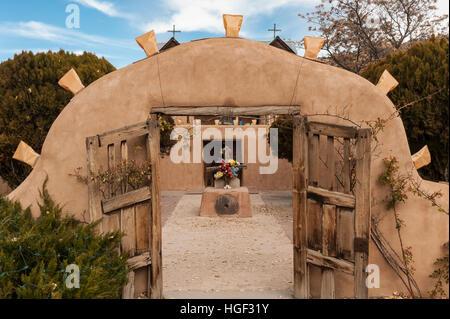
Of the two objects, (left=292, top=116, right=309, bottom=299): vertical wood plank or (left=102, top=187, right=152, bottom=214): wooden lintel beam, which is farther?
(left=292, top=116, right=309, bottom=299): vertical wood plank

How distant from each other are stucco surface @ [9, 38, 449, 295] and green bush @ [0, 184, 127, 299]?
551 millimetres

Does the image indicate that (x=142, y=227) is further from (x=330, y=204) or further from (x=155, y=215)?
(x=330, y=204)

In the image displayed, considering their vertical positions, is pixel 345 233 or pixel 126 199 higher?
pixel 126 199

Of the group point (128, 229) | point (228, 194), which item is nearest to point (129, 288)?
point (128, 229)

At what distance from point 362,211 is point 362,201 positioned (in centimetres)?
12

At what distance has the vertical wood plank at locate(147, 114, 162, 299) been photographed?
14.1 feet

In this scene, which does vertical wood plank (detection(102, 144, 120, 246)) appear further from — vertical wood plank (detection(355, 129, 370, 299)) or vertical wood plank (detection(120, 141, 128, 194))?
vertical wood plank (detection(355, 129, 370, 299))

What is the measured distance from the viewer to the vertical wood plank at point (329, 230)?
4266 millimetres

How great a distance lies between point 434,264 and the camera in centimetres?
456

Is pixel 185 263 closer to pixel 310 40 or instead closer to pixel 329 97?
pixel 329 97

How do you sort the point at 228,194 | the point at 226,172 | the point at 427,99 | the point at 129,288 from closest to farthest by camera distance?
the point at 129,288
the point at 427,99
the point at 228,194
the point at 226,172

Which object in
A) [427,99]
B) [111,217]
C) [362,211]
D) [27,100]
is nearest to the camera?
[362,211]

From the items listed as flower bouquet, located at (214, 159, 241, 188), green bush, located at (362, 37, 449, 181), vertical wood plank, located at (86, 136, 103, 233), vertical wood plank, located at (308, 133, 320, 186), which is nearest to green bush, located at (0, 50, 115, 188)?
vertical wood plank, located at (86, 136, 103, 233)

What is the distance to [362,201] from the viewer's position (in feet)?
13.3
